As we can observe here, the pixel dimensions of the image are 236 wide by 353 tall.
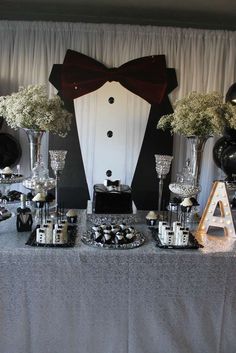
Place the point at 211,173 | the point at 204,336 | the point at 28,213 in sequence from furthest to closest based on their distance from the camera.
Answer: the point at 211,173 → the point at 28,213 → the point at 204,336

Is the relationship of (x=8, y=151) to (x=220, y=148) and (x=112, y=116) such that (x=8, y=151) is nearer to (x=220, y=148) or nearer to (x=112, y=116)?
(x=112, y=116)

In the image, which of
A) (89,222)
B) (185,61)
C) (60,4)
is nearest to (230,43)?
(185,61)

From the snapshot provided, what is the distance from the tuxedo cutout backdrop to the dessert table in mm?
2070

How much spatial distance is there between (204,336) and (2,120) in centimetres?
262

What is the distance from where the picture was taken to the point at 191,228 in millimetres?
2074

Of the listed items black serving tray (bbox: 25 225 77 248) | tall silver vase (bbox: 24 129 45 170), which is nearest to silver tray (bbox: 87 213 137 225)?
black serving tray (bbox: 25 225 77 248)

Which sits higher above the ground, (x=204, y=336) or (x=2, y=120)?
(x=2, y=120)

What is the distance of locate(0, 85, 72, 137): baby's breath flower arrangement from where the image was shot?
2131mm

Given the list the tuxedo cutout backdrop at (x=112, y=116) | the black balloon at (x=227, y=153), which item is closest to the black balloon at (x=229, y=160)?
the black balloon at (x=227, y=153)

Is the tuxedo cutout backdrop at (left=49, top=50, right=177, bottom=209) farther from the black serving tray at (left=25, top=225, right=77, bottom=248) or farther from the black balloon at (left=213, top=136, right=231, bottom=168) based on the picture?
the black serving tray at (left=25, top=225, right=77, bottom=248)

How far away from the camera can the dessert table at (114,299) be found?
1675 millimetres

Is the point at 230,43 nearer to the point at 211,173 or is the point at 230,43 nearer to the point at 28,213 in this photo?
the point at 211,173

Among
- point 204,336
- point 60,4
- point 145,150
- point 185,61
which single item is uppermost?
point 60,4

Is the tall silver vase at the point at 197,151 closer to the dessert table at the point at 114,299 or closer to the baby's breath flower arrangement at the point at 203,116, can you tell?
the baby's breath flower arrangement at the point at 203,116
